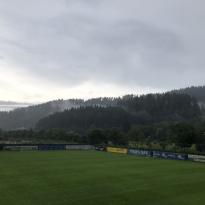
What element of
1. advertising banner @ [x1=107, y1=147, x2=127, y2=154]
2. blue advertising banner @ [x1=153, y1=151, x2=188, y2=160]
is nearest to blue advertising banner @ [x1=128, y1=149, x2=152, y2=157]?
blue advertising banner @ [x1=153, y1=151, x2=188, y2=160]

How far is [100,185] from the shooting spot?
33562 mm

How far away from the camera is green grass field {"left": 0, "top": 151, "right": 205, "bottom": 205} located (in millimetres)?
27344

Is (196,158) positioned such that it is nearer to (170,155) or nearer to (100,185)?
(170,155)

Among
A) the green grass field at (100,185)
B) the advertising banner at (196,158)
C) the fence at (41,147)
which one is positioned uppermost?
the fence at (41,147)

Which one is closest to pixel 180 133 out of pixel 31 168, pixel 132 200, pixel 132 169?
pixel 132 169

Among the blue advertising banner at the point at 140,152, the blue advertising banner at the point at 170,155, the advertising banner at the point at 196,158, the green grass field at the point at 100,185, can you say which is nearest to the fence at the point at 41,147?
the blue advertising banner at the point at 140,152

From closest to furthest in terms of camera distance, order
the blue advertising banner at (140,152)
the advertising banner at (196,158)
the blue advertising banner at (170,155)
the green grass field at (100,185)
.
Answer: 1. the green grass field at (100,185)
2. the advertising banner at (196,158)
3. the blue advertising banner at (170,155)
4. the blue advertising banner at (140,152)

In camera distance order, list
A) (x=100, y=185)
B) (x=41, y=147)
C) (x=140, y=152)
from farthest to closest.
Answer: (x=41, y=147), (x=140, y=152), (x=100, y=185)

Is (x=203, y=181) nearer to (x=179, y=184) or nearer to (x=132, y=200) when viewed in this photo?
(x=179, y=184)

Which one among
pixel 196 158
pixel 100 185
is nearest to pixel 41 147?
pixel 196 158

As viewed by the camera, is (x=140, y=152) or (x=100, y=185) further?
(x=140, y=152)

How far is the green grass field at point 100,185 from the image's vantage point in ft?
89.7

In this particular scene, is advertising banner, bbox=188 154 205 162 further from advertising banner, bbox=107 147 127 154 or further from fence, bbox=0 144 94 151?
fence, bbox=0 144 94 151

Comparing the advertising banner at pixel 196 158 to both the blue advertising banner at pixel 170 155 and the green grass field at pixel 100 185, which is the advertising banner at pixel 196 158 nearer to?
the blue advertising banner at pixel 170 155
